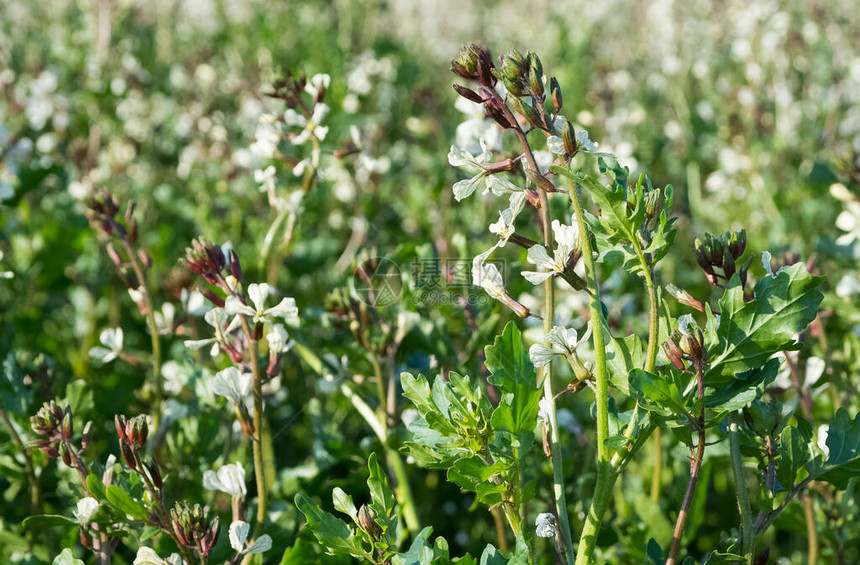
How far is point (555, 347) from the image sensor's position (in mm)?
1110

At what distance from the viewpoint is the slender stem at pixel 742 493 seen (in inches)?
43.6

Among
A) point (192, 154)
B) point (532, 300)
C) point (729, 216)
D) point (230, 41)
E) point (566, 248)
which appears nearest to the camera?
point (566, 248)

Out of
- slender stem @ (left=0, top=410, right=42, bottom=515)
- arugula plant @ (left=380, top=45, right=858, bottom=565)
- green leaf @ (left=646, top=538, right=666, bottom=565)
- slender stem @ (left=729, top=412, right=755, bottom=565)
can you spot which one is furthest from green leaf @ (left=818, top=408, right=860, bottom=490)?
slender stem @ (left=0, top=410, right=42, bottom=515)

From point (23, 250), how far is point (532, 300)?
1725 millimetres

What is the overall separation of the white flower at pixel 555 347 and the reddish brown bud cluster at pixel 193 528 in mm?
561

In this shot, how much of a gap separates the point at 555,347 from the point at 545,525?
260 millimetres

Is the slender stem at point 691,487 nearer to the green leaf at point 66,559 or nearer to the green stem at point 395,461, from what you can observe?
the green stem at point 395,461

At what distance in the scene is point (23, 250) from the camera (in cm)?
257

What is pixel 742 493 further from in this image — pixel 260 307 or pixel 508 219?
pixel 260 307

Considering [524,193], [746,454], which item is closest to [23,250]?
[524,193]

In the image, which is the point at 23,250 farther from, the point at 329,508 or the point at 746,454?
the point at 746,454

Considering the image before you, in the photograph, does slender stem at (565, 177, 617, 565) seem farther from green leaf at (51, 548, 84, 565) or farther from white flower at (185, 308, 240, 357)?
green leaf at (51, 548, 84, 565)

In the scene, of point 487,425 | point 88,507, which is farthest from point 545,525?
point 88,507

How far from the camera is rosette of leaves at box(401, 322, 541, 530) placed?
1059 mm
